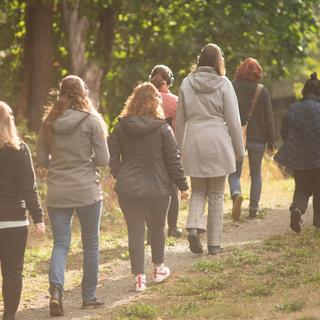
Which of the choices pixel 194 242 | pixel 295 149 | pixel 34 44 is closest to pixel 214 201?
pixel 194 242

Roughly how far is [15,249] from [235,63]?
41.2ft

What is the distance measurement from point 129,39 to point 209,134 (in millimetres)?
10916

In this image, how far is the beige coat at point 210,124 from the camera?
10852 millimetres

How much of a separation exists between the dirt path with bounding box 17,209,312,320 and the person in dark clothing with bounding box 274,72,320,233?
72 cm

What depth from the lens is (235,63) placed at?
2050cm

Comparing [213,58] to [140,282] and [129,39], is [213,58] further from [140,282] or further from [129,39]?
[129,39]

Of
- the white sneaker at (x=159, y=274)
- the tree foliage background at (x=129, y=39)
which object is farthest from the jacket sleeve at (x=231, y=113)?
the tree foliage background at (x=129, y=39)

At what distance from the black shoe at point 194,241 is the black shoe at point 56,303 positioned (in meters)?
2.45

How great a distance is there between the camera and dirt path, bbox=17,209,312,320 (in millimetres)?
9188

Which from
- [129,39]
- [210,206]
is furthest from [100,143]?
[129,39]

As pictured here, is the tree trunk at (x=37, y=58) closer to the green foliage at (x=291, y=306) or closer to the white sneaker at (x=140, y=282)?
the white sneaker at (x=140, y=282)

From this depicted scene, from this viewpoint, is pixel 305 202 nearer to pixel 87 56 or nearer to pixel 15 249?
pixel 15 249

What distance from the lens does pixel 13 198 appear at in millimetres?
8445

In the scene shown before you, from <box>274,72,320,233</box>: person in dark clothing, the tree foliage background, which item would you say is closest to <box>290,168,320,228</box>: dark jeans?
<box>274,72,320,233</box>: person in dark clothing
